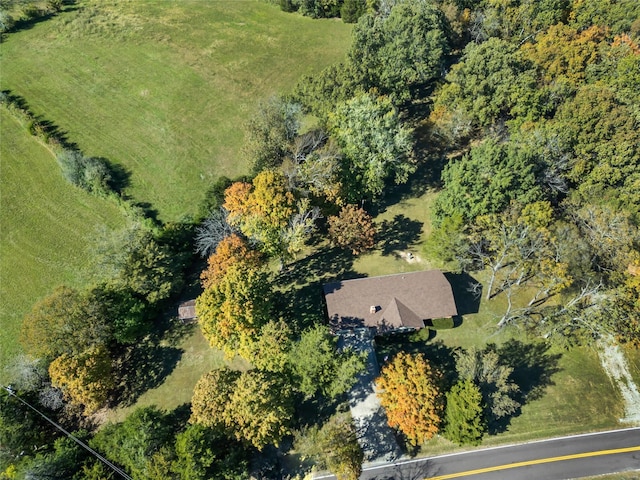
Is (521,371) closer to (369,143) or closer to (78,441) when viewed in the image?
(369,143)

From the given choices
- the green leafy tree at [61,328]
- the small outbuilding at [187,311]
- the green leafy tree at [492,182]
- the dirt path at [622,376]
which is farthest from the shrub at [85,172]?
the dirt path at [622,376]

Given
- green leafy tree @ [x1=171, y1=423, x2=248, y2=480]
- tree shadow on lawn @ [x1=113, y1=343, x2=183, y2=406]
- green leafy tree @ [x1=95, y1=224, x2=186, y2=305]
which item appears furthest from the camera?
green leafy tree @ [x1=95, y1=224, x2=186, y2=305]

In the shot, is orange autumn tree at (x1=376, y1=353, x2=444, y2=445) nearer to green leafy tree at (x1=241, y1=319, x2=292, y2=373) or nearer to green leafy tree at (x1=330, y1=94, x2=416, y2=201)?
green leafy tree at (x1=241, y1=319, x2=292, y2=373)

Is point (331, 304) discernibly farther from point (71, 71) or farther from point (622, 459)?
point (71, 71)

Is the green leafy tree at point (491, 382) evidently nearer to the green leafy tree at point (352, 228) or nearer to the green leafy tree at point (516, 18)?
the green leafy tree at point (352, 228)

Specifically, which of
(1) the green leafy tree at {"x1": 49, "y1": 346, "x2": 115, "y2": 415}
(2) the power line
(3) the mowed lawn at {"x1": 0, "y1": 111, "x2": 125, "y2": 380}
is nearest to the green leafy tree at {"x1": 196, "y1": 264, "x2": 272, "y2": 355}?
(1) the green leafy tree at {"x1": 49, "y1": 346, "x2": 115, "y2": 415}

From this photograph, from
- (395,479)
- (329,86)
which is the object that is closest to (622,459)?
(395,479)
